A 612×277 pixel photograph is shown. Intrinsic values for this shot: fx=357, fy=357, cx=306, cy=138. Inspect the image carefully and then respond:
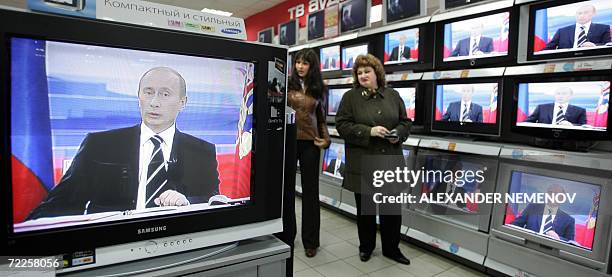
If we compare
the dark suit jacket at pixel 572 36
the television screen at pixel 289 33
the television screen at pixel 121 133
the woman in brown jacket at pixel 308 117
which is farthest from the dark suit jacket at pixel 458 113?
the television screen at pixel 289 33

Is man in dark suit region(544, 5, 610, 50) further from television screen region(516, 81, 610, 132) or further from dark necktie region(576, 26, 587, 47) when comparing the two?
television screen region(516, 81, 610, 132)

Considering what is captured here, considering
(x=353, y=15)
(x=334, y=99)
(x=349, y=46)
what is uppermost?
(x=353, y=15)

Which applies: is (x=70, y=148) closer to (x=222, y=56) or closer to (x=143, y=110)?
(x=143, y=110)

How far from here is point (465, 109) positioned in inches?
109

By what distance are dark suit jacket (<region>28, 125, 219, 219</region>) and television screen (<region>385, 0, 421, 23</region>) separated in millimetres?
2647

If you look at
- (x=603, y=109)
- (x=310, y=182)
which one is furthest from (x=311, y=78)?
(x=603, y=109)

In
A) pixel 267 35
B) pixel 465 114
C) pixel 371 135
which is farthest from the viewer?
pixel 267 35

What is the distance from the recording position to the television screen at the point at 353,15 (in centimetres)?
378

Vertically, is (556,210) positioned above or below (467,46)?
below

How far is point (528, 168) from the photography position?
2.39 meters

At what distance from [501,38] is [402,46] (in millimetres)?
893

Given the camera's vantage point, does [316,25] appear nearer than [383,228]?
No

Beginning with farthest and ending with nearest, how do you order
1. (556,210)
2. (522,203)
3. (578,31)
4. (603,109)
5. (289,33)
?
(289,33)
(522,203)
(556,210)
(578,31)
(603,109)

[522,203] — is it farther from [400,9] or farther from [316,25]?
[316,25]
